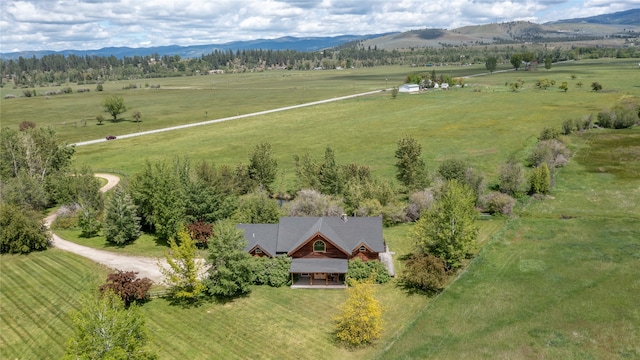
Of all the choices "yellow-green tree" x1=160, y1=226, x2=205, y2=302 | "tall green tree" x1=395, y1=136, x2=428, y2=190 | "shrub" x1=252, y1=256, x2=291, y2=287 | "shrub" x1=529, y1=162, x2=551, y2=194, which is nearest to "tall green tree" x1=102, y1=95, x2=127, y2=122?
"tall green tree" x1=395, y1=136, x2=428, y2=190

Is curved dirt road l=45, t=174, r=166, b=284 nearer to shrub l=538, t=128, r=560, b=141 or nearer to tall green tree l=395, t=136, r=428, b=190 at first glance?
tall green tree l=395, t=136, r=428, b=190

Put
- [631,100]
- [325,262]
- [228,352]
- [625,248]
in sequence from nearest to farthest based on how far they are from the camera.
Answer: [228,352], [325,262], [625,248], [631,100]

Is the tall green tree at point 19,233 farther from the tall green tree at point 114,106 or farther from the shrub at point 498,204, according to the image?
the tall green tree at point 114,106

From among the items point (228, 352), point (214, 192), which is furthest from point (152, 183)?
point (228, 352)

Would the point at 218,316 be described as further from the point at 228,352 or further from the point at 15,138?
the point at 15,138

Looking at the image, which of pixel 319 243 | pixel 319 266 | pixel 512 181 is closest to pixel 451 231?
pixel 319 243

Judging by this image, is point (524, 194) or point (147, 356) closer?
point (147, 356)

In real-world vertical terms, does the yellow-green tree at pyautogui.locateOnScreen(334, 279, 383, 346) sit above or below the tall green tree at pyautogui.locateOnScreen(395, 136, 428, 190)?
below
